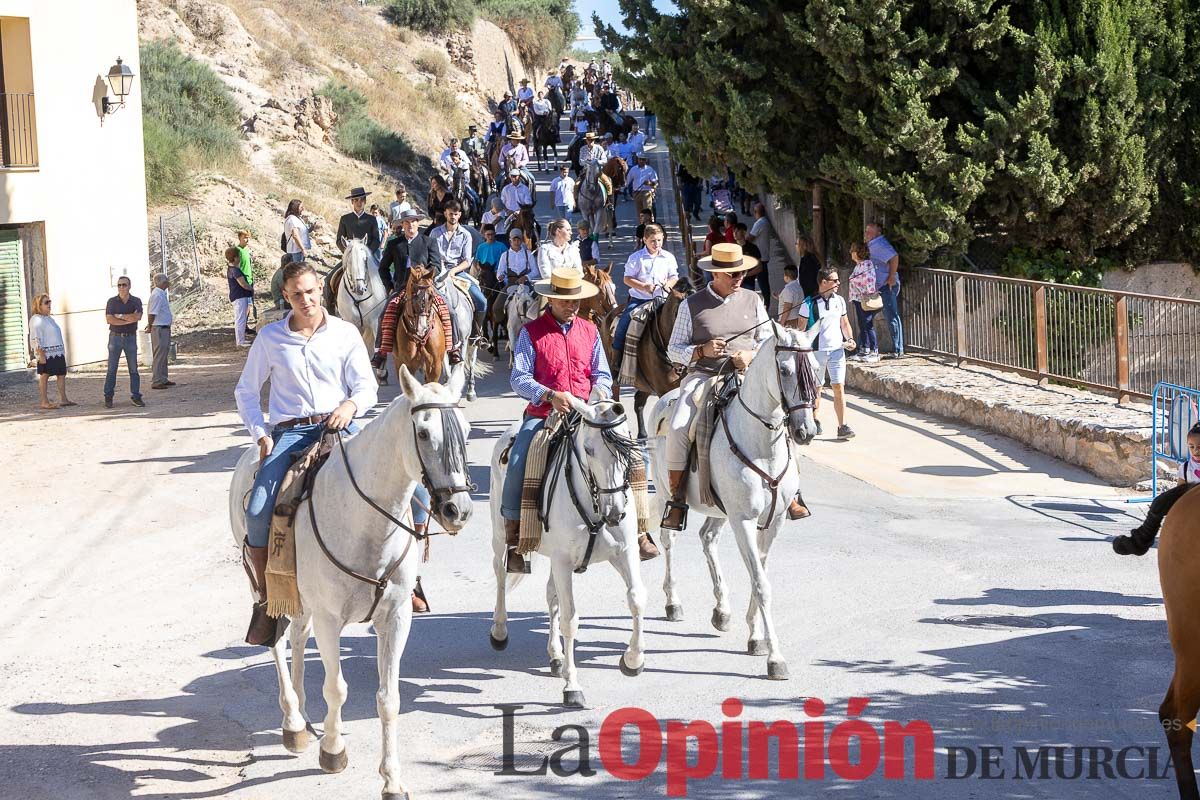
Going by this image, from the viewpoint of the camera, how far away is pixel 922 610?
11.2 meters

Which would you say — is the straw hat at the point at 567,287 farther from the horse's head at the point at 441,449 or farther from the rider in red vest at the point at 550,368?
the horse's head at the point at 441,449

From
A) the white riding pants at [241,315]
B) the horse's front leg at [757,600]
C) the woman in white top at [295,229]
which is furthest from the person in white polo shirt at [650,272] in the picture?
the white riding pants at [241,315]

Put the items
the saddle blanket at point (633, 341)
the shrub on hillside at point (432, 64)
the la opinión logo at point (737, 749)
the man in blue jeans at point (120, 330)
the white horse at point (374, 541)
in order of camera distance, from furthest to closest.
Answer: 1. the shrub on hillside at point (432, 64)
2. the man in blue jeans at point (120, 330)
3. the saddle blanket at point (633, 341)
4. the la opinión logo at point (737, 749)
5. the white horse at point (374, 541)

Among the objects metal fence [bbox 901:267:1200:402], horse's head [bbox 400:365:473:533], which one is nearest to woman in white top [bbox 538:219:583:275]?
metal fence [bbox 901:267:1200:402]

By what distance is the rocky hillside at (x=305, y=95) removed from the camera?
→ 124ft

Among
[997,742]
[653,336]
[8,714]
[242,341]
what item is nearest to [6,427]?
[242,341]

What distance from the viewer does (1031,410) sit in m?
17.3

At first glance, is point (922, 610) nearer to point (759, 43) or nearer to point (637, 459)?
point (637, 459)

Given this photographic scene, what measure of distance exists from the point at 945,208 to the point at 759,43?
169 inches

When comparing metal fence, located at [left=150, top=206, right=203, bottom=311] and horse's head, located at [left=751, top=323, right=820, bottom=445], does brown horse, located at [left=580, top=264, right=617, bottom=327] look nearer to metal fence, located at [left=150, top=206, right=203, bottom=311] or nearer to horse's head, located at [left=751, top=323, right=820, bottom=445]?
horse's head, located at [left=751, top=323, right=820, bottom=445]

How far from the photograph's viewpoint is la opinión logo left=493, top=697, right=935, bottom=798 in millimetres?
8023

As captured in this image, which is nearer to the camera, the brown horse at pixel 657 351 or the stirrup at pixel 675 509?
the stirrup at pixel 675 509

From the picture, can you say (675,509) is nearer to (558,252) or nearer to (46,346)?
(558,252)

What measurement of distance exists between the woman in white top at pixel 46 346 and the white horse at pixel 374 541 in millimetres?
15536
